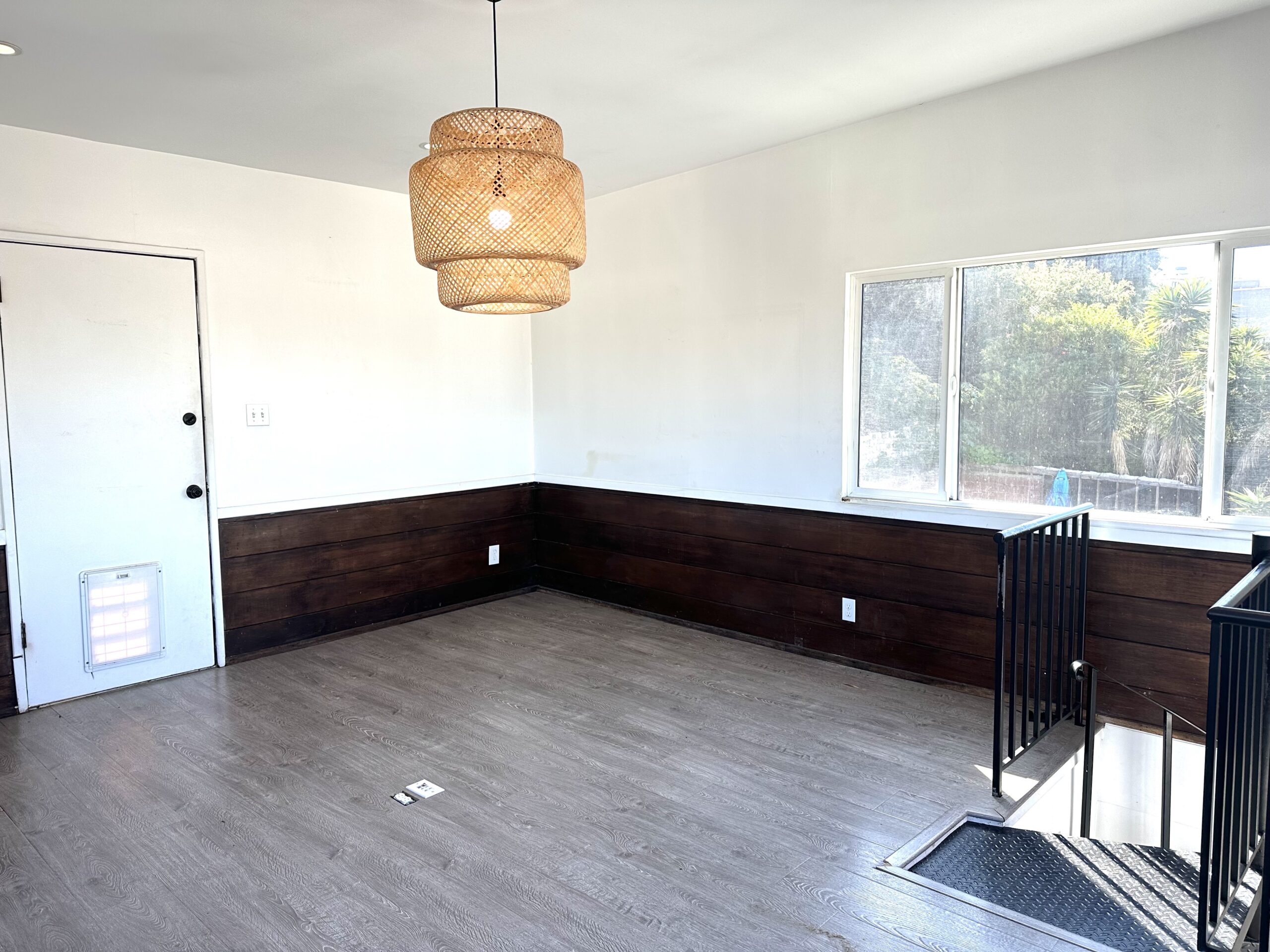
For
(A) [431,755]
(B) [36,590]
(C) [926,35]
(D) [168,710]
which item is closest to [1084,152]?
(C) [926,35]

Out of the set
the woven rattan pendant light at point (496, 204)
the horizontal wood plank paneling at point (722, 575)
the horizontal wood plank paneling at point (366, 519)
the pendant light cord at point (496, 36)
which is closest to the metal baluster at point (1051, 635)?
the horizontal wood plank paneling at point (722, 575)

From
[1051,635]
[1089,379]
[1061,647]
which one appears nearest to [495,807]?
[1051,635]

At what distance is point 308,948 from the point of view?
A: 81.0 inches

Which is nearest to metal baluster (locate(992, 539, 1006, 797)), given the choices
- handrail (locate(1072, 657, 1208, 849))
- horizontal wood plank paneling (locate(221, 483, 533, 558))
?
handrail (locate(1072, 657, 1208, 849))

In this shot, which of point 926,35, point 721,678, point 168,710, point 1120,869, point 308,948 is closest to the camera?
point 308,948

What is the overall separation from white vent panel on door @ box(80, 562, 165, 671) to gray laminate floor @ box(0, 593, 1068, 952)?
0.61ft

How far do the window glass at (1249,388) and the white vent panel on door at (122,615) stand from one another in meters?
4.61

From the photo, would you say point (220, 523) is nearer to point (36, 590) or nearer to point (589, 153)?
point (36, 590)

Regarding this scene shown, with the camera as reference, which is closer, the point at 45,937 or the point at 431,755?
the point at 45,937

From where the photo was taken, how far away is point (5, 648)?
3.59 m

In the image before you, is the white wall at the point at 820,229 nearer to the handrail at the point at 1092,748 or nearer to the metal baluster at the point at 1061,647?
the metal baluster at the point at 1061,647

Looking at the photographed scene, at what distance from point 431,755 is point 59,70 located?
2847mm

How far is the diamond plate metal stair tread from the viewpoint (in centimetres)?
217

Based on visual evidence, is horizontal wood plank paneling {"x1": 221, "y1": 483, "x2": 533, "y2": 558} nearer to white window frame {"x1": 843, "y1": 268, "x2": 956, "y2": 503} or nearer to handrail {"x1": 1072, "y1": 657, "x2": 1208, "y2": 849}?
Result: white window frame {"x1": 843, "y1": 268, "x2": 956, "y2": 503}
